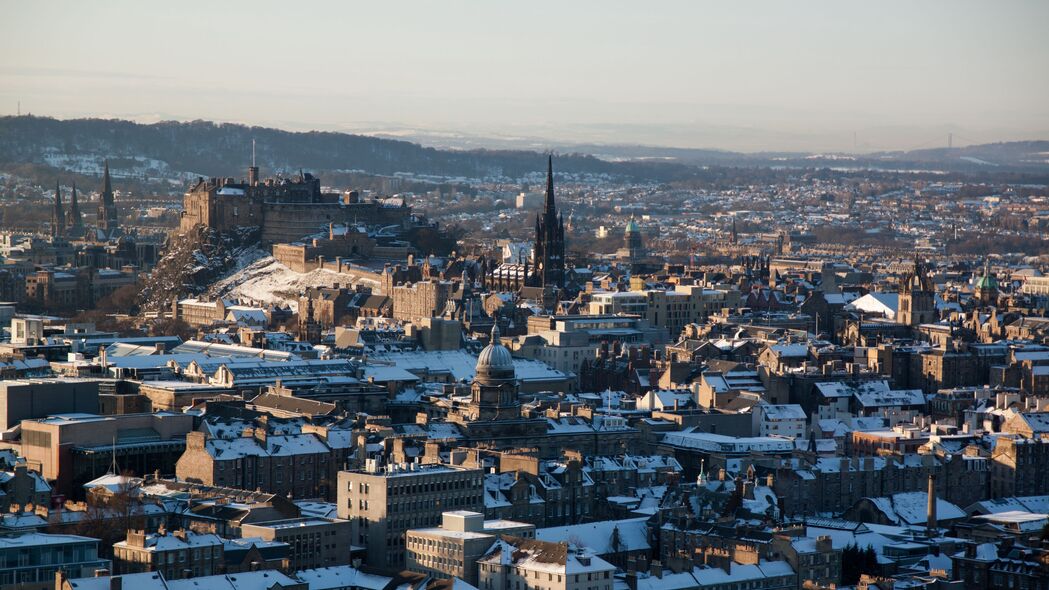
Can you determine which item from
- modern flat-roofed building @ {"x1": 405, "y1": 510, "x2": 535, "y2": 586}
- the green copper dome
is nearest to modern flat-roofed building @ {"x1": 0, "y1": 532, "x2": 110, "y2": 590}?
modern flat-roofed building @ {"x1": 405, "y1": 510, "x2": 535, "y2": 586}

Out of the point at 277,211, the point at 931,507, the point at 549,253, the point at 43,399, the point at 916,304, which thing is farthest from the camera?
the point at 277,211

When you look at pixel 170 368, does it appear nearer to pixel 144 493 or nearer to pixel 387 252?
pixel 144 493

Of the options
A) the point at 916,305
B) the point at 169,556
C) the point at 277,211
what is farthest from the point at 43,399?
the point at 277,211

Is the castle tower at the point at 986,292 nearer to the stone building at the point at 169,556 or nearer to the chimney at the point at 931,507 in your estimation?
the chimney at the point at 931,507

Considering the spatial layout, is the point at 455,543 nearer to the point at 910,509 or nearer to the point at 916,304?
the point at 910,509

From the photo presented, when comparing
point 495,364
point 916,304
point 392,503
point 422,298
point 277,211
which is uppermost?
point 495,364

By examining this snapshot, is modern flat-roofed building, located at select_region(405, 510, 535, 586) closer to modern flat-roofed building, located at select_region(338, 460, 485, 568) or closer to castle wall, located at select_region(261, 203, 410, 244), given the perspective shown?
modern flat-roofed building, located at select_region(338, 460, 485, 568)
